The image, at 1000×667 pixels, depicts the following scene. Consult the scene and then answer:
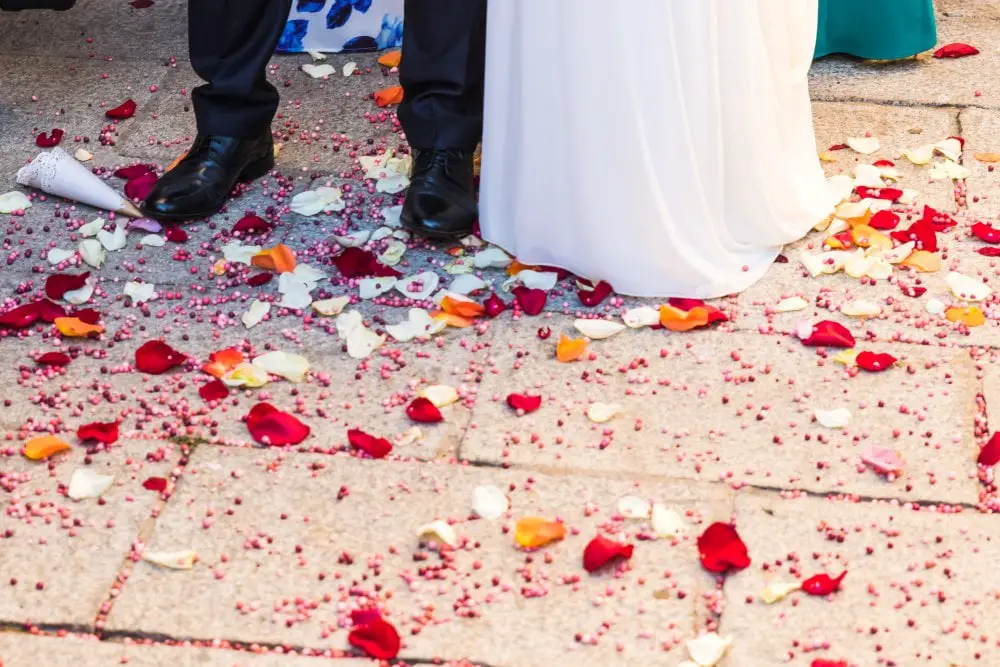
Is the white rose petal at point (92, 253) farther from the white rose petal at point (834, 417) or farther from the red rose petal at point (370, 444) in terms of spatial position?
the white rose petal at point (834, 417)

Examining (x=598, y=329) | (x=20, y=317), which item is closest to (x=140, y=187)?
(x=20, y=317)

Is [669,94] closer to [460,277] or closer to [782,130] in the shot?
[782,130]

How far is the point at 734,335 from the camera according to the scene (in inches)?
85.8

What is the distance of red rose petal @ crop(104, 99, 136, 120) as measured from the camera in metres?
2.97

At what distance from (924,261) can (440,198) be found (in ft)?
3.03

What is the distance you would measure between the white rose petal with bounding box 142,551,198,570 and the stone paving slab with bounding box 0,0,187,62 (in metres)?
1.91

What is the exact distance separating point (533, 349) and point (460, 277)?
0.26 meters

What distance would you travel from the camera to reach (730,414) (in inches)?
78.3

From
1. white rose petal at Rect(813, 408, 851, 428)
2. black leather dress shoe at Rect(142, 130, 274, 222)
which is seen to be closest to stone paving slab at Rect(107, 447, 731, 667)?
white rose petal at Rect(813, 408, 851, 428)

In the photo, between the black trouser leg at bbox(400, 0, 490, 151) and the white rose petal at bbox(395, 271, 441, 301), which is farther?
the black trouser leg at bbox(400, 0, 490, 151)

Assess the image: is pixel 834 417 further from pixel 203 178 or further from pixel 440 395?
pixel 203 178

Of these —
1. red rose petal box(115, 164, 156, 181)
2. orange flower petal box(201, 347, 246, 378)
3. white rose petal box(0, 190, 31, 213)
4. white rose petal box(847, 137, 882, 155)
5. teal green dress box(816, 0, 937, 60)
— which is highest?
teal green dress box(816, 0, 937, 60)

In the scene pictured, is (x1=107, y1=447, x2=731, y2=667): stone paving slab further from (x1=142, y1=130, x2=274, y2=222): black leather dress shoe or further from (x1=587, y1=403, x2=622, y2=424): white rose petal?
(x1=142, y1=130, x2=274, y2=222): black leather dress shoe

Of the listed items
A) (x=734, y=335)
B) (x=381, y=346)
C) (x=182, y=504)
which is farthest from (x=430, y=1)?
(x=182, y=504)
